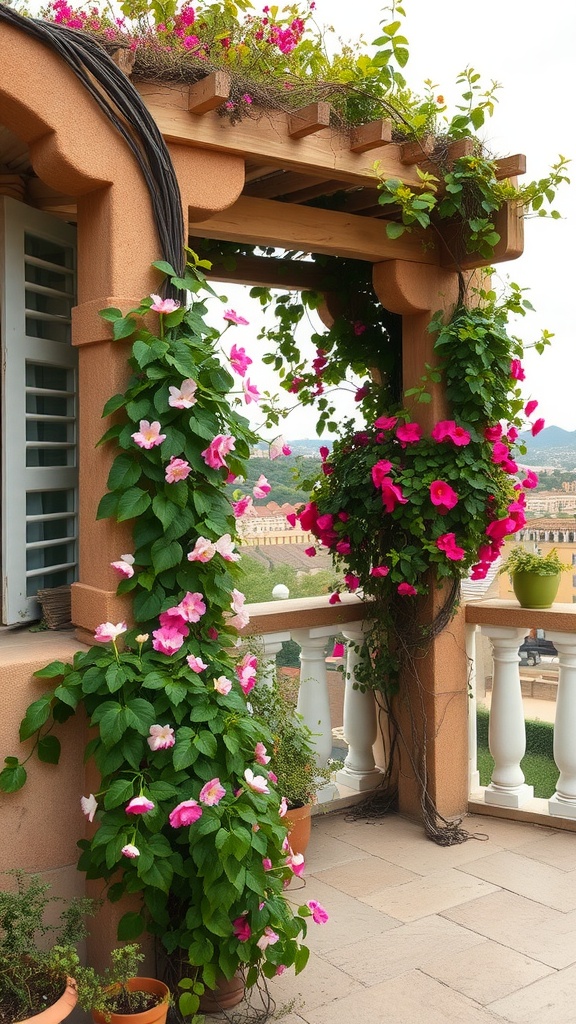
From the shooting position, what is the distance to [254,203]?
334cm

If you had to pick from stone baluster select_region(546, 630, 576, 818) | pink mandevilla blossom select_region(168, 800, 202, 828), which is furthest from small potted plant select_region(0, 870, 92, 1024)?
stone baluster select_region(546, 630, 576, 818)

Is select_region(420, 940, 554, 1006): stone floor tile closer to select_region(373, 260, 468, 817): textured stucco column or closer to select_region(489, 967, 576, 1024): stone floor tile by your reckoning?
select_region(489, 967, 576, 1024): stone floor tile

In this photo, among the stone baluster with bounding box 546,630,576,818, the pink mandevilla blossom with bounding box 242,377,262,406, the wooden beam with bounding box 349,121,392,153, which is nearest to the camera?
the pink mandevilla blossom with bounding box 242,377,262,406

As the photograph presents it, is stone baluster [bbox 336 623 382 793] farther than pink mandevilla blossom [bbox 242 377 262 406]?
Yes

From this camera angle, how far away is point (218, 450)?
8.07 feet

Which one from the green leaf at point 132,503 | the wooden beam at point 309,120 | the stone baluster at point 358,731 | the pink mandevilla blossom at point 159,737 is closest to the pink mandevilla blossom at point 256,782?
the pink mandevilla blossom at point 159,737

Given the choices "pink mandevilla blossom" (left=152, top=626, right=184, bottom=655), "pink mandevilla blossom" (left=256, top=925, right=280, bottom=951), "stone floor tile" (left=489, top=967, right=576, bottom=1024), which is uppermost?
"pink mandevilla blossom" (left=152, top=626, right=184, bottom=655)

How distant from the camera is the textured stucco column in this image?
3787mm

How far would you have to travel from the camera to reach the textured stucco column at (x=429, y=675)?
379cm

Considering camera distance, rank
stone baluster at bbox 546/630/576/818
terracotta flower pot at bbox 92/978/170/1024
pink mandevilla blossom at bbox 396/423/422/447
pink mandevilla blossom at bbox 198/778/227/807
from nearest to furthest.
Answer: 1. terracotta flower pot at bbox 92/978/170/1024
2. pink mandevilla blossom at bbox 198/778/227/807
3. pink mandevilla blossom at bbox 396/423/422/447
4. stone baluster at bbox 546/630/576/818

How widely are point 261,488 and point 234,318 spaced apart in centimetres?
52

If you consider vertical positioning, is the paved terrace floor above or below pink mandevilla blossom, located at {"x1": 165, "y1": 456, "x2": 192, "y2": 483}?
below

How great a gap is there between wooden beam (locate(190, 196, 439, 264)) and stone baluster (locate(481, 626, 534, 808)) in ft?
5.55

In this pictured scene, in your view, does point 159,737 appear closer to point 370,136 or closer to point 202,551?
point 202,551
